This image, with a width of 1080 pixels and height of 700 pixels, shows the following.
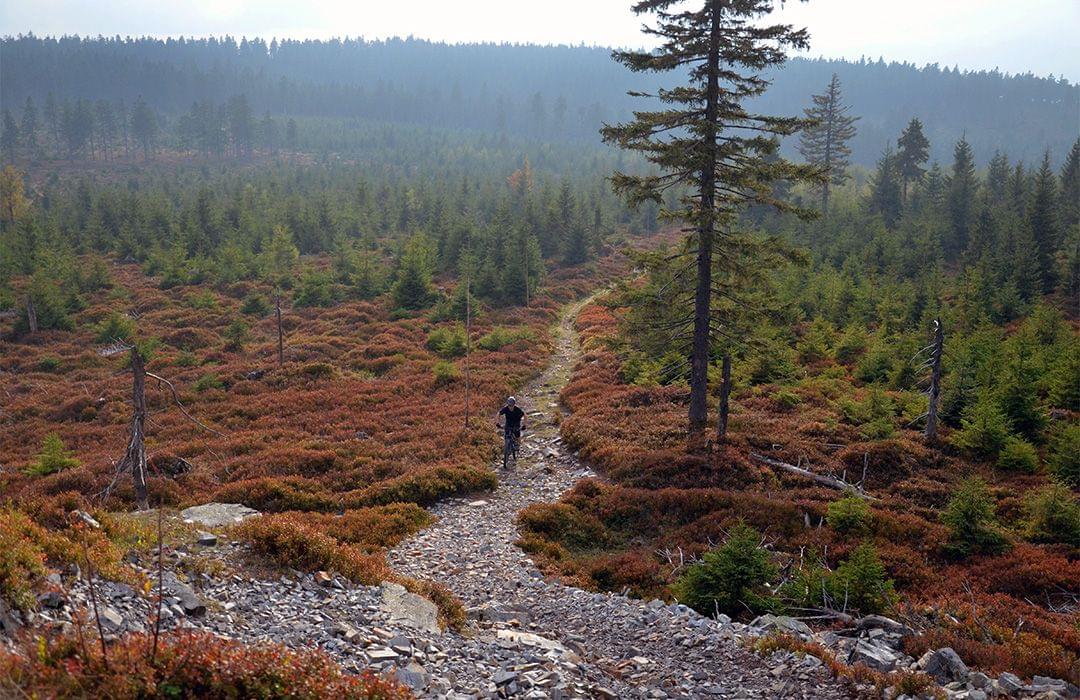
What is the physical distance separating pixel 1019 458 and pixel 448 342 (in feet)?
75.3

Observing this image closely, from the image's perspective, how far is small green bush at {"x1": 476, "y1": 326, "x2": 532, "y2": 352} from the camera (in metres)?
32.7

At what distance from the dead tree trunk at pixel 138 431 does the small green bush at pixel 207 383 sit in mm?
15194

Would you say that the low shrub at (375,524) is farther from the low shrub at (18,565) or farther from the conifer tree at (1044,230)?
the conifer tree at (1044,230)

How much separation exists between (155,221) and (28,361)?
3581 centimetres

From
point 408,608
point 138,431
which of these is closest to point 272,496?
point 138,431

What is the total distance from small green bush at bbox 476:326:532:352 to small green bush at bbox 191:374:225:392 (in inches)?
477

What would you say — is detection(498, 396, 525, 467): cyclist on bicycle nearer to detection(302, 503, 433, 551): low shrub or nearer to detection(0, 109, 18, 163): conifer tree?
detection(302, 503, 433, 551): low shrub

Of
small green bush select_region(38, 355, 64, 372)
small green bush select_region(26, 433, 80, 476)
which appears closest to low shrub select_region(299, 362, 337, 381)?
small green bush select_region(26, 433, 80, 476)

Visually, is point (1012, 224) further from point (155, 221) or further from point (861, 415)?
point (155, 221)

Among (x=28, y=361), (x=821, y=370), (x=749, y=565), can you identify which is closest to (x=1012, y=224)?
(x=821, y=370)

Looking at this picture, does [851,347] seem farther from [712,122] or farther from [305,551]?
[305,551]

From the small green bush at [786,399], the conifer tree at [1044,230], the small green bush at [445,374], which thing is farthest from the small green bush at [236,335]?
the conifer tree at [1044,230]

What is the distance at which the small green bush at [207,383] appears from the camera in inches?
1062

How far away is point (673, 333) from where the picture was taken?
1895 cm
